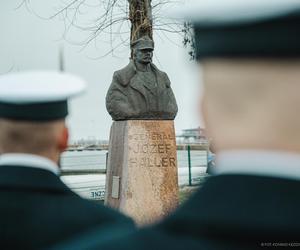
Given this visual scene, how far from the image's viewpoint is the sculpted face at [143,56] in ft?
25.3

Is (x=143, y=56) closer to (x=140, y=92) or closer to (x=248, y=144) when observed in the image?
(x=140, y=92)

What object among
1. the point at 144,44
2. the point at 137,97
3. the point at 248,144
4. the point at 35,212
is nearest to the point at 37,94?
the point at 35,212

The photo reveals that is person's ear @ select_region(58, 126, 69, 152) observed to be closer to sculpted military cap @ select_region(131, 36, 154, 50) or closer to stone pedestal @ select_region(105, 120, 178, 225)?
stone pedestal @ select_region(105, 120, 178, 225)

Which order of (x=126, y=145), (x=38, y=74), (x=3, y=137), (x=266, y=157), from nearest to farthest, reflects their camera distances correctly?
(x=266, y=157), (x=3, y=137), (x=38, y=74), (x=126, y=145)

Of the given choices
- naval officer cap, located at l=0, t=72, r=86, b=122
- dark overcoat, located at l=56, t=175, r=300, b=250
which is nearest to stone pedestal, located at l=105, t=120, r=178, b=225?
naval officer cap, located at l=0, t=72, r=86, b=122

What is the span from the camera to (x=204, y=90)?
82 centimetres

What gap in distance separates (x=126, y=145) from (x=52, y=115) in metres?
5.68

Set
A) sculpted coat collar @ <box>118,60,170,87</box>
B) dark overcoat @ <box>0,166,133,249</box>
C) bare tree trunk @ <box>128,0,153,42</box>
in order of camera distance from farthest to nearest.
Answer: bare tree trunk @ <box>128,0,153,42</box> < sculpted coat collar @ <box>118,60,170,87</box> < dark overcoat @ <box>0,166,133,249</box>

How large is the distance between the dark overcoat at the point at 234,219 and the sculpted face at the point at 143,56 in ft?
22.9

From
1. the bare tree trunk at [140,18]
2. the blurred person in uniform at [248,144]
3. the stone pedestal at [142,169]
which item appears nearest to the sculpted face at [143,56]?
the bare tree trunk at [140,18]

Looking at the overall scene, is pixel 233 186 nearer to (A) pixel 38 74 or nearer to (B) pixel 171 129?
(A) pixel 38 74

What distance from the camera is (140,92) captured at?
7660 millimetres

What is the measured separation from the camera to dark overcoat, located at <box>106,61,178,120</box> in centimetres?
752

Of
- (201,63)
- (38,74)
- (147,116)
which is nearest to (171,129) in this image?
(147,116)
